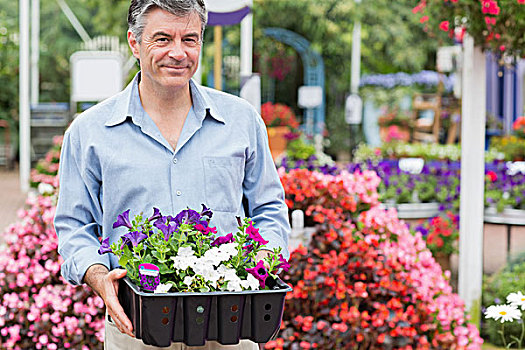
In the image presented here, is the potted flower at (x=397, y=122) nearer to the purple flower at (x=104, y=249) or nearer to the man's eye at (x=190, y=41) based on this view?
the man's eye at (x=190, y=41)

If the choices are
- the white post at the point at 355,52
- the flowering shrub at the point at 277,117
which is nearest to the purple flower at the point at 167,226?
the flowering shrub at the point at 277,117

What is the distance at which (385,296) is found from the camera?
3.80 metres

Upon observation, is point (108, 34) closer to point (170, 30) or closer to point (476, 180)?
point (476, 180)

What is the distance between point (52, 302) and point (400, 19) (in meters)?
14.7

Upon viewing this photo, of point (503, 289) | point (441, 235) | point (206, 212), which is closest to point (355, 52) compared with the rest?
point (441, 235)

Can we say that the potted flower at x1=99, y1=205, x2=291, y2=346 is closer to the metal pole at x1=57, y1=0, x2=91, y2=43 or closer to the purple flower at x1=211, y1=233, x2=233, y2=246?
the purple flower at x1=211, y1=233, x2=233, y2=246

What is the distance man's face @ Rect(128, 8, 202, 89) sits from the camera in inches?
76.3

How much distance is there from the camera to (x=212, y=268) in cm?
173

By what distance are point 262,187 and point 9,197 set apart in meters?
10.9

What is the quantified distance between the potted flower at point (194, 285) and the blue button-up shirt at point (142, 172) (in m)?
0.21

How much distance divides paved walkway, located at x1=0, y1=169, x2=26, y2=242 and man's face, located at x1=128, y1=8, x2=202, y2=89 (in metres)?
7.30

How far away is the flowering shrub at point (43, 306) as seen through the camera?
12.2ft

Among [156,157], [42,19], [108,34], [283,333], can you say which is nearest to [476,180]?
[283,333]

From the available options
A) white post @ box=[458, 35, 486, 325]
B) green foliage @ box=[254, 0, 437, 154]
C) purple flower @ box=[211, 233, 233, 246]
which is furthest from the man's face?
green foliage @ box=[254, 0, 437, 154]
